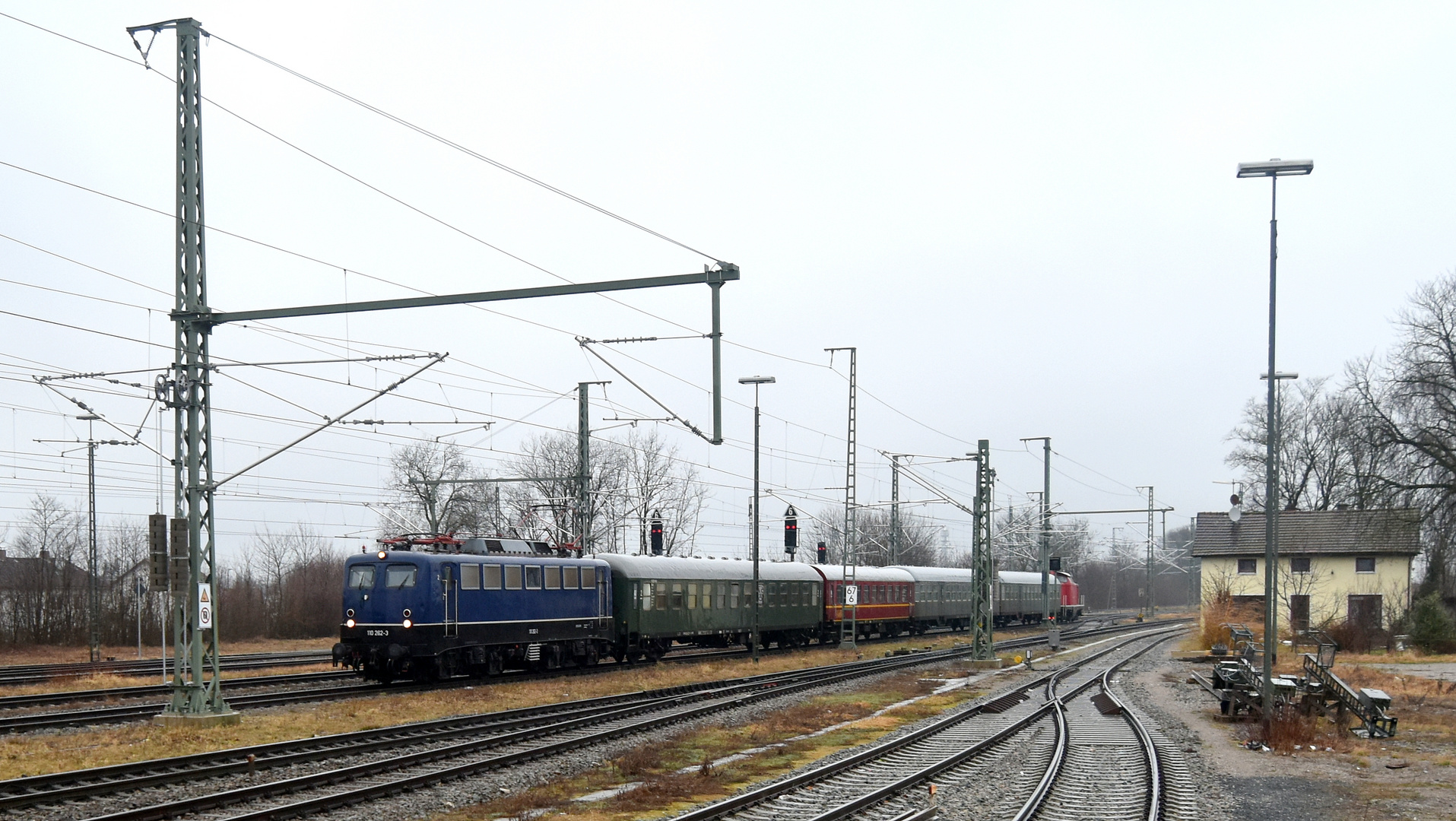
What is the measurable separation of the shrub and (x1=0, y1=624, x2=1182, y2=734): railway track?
1193 inches

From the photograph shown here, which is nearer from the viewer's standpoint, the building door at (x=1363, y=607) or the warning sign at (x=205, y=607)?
the warning sign at (x=205, y=607)

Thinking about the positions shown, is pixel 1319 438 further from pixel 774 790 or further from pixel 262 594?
pixel 774 790

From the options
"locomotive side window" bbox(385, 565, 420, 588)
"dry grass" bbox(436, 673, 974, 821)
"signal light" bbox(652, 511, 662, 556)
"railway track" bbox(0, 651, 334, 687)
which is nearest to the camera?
"dry grass" bbox(436, 673, 974, 821)

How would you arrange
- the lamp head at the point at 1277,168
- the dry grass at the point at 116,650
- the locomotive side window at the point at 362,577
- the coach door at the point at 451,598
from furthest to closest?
the dry grass at the point at 116,650
the locomotive side window at the point at 362,577
the coach door at the point at 451,598
the lamp head at the point at 1277,168

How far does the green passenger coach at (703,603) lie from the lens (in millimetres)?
37562

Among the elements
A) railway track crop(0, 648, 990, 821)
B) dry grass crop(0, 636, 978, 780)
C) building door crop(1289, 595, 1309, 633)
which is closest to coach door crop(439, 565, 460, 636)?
dry grass crop(0, 636, 978, 780)

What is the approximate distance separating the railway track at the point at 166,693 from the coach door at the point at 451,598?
4.42ft

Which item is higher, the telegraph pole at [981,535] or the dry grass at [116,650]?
the telegraph pole at [981,535]

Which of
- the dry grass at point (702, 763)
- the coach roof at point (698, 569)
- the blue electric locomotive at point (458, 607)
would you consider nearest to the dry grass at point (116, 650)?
the blue electric locomotive at point (458, 607)

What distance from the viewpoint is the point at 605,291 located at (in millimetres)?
18547

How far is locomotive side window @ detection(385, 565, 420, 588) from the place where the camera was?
94.3ft

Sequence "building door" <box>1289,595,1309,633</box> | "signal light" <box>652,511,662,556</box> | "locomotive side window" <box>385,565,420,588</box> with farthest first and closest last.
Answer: "building door" <box>1289,595,1309,633</box> → "signal light" <box>652,511,662,556</box> → "locomotive side window" <box>385,565,420,588</box>

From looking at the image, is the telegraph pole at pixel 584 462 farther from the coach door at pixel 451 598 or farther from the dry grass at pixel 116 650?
the dry grass at pixel 116 650

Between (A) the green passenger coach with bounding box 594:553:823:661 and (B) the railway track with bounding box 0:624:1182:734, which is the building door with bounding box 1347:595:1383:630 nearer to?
(A) the green passenger coach with bounding box 594:553:823:661
